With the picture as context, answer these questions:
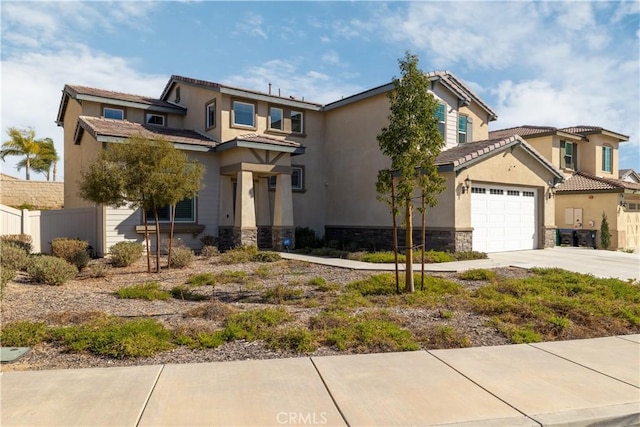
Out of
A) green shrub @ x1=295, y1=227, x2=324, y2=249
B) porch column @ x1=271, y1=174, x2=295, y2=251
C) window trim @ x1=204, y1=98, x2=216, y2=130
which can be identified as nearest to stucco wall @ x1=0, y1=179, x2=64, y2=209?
window trim @ x1=204, y1=98, x2=216, y2=130

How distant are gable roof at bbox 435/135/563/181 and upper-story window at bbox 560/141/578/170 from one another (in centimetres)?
820

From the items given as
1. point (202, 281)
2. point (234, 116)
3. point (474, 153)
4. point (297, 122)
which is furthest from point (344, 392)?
point (297, 122)

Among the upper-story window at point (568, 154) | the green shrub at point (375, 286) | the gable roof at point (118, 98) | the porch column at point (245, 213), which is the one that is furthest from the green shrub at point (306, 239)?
the upper-story window at point (568, 154)

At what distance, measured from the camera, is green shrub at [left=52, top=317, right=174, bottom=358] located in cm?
593

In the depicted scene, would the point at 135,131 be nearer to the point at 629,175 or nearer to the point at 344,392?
the point at 344,392

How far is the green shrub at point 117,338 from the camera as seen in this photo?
19.4 ft

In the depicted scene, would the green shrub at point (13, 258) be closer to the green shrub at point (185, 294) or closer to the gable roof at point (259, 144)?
the green shrub at point (185, 294)

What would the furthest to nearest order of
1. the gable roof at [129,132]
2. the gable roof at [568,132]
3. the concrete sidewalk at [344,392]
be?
the gable roof at [568,132] < the gable roof at [129,132] < the concrete sidewalk at [344,392]

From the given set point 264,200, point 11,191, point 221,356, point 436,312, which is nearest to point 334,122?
point 264,200

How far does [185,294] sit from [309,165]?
13.7 m

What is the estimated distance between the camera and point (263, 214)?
20625 millimetres

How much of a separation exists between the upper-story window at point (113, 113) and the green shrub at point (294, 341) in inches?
686

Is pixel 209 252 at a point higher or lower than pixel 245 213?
lower

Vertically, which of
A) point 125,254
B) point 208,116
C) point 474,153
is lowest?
point 125,254
